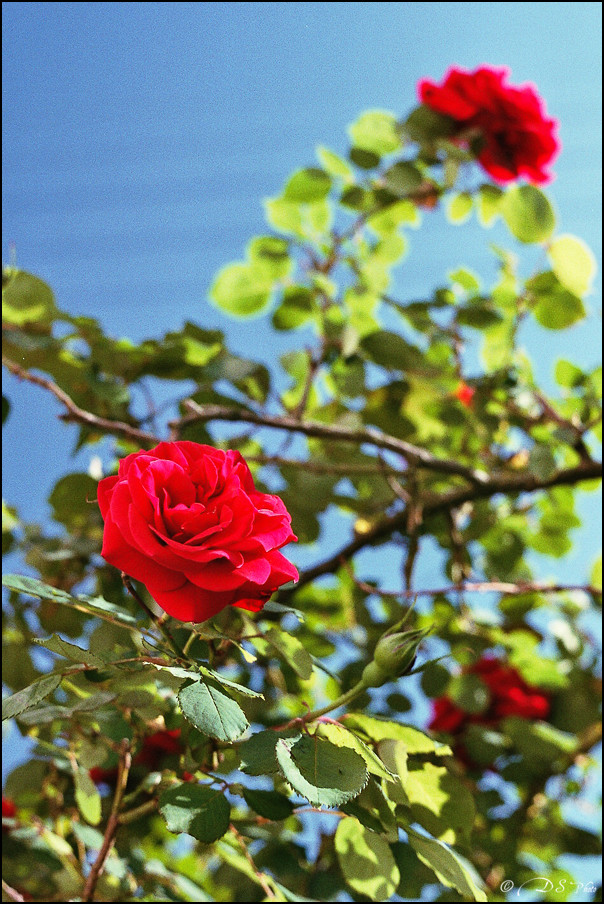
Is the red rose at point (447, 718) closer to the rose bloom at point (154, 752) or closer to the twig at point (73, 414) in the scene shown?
the rose bloom at point (154, 752)

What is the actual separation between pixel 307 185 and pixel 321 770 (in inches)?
42.0

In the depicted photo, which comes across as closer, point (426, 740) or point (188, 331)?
point (426, 740)

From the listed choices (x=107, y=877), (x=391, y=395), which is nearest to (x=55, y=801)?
(x=107, y=877)

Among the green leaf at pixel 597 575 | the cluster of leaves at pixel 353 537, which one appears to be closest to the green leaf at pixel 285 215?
the cluster of leaves at pixel 353 537

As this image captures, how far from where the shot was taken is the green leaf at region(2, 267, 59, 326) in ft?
3.37

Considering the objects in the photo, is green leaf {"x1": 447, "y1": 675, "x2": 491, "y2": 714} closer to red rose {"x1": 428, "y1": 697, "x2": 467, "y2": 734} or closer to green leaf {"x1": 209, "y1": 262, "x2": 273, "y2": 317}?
red rose {"x1": 428, "y1": 697, "x2": 467, "y2": 734}

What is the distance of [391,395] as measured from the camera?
135 cm

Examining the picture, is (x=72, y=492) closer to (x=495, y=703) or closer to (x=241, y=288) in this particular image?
(x=241, y=288)

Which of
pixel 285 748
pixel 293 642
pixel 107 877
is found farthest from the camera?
pixel 107 877

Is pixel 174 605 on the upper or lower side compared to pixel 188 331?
lower

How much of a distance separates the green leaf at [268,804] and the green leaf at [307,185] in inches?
39.6

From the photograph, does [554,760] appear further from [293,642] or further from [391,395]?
[293,642]

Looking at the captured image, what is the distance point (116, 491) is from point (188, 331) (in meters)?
0.73

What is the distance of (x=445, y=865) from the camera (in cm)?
51
